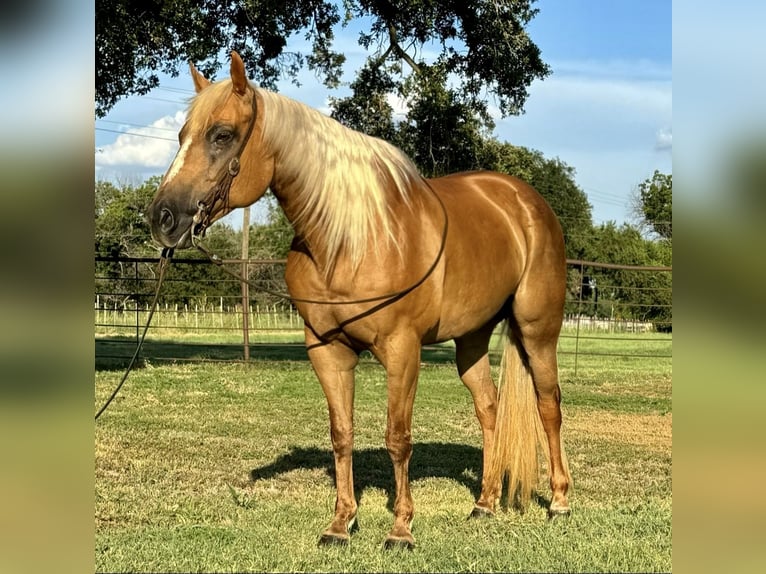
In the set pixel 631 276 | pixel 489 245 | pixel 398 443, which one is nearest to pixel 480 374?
pixel 489 245

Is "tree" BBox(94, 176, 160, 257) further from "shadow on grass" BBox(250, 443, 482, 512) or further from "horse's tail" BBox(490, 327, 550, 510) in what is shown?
"horse's tail" BBox(490, 327, 550, 510)

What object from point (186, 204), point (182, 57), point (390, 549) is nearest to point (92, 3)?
point (186, 204)

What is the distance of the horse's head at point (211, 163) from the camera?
310 cm

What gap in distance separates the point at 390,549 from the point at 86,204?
258cm

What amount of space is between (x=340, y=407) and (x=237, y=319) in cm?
1736

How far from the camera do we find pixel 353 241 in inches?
135

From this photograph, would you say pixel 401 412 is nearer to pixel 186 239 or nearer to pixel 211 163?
pixel 186 239

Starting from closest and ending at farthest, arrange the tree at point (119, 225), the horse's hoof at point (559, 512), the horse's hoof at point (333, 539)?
the horse's hoof at point (333, 539) → the horse's hoof at point (559, 512) → the tree at point (119, 225)

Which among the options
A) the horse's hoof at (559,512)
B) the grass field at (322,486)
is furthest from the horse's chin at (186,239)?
the horse's hoof at (559,512)

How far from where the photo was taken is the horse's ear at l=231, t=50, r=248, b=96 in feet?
10.2

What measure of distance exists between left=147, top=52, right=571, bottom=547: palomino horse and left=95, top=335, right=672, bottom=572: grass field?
1.02 feet

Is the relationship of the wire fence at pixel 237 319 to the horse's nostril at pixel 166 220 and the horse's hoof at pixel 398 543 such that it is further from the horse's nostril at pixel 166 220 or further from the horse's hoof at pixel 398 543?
the horse's nostril at pixel 166 220

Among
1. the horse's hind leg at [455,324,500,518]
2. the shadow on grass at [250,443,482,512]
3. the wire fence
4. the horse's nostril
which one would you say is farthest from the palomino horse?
the wire fence

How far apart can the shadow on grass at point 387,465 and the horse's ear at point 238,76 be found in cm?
277
